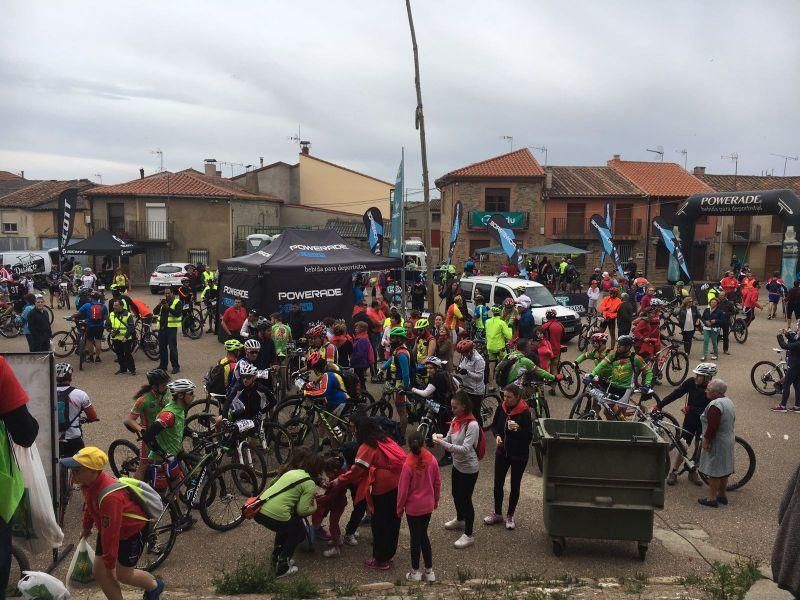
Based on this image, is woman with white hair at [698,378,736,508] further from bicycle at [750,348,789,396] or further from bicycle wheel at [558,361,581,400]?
bicycle at [750,348,789,396]

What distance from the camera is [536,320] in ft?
52.1

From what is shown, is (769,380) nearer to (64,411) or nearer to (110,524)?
(110,524)

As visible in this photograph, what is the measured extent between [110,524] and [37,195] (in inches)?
1911

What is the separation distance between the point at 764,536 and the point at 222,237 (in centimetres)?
3433

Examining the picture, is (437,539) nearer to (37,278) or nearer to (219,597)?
(219,597)

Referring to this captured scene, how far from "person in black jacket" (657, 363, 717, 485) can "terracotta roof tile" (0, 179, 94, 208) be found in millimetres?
46611

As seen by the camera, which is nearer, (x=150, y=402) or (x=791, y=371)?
(x=150, y=402)

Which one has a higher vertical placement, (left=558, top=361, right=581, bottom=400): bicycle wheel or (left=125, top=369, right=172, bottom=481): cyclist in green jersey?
(left=125, top=369, right=172, bottom=481): cyclist in green jersey

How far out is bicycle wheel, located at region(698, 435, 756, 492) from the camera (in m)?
7.53

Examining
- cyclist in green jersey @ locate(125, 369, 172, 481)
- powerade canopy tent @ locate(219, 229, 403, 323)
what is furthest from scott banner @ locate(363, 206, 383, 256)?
cyclist in green jersey @ locate(125, 369, 172, 481)

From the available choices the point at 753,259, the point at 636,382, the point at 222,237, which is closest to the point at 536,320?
the point at 636,382

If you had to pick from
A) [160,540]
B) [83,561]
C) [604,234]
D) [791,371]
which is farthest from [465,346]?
[604,234]

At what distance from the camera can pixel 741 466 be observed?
7.85 metres

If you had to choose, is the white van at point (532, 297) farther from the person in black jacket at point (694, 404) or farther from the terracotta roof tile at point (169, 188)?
the terracotta roof tile at point (169, 188)
